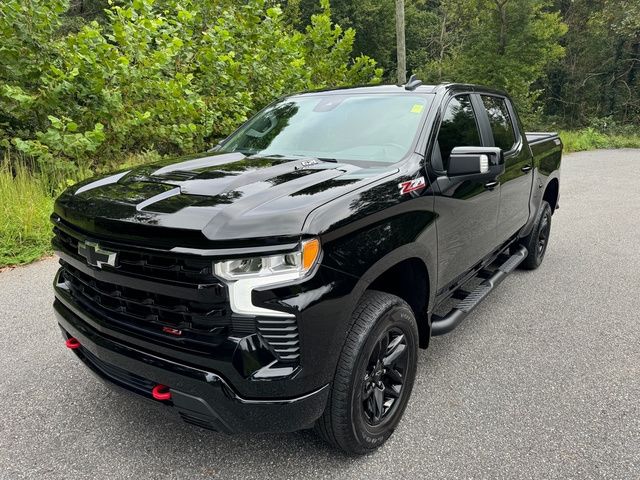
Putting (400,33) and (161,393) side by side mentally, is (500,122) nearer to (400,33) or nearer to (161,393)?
(161,393)

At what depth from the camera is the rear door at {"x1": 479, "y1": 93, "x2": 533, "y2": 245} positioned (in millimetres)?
3734

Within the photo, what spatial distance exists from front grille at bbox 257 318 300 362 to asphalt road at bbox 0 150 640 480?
2.32ft

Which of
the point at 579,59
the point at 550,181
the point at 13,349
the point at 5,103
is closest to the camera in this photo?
the point at 13,349

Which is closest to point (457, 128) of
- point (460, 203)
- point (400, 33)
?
point (460, 203)

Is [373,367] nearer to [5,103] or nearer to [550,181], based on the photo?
[550,181]

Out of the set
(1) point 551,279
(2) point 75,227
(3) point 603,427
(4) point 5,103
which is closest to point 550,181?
(1) point 551,279

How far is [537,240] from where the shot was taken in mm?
4922

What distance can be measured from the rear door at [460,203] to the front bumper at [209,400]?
1281 millimetres

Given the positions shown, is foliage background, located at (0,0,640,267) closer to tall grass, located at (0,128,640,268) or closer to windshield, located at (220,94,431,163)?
tall grass, located at (0,128,640,268)

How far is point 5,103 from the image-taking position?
249 inches

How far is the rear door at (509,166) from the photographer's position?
3.73 metres

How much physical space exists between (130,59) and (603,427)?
7.55 m

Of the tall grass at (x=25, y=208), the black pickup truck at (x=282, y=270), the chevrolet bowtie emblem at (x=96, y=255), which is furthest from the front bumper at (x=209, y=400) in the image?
the tall grass at (x=25, y=208)

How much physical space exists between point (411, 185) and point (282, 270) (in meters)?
1.01
